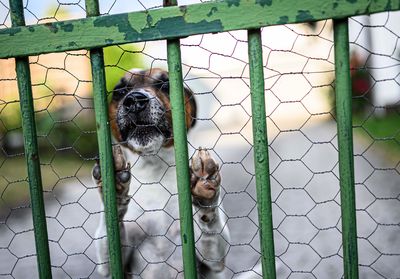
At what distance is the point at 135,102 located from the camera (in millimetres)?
2178

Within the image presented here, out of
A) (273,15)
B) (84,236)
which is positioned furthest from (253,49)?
(84,236)

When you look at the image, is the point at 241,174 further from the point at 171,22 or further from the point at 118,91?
the point at 171,22

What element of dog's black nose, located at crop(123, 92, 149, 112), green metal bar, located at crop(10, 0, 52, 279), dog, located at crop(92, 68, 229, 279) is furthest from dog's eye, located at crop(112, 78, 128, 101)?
green metal bar, located at crop(10, 0, 52, 279)

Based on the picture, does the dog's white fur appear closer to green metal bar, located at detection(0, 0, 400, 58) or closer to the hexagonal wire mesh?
the hexagonal wire mesh

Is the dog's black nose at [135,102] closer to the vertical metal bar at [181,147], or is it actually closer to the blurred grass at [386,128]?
the vertical metal bar at [181,147]

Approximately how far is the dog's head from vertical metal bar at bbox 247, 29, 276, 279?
0.90m

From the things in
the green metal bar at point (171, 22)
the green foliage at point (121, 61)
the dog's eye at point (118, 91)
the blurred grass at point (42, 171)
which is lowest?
the blurred grass at point (42, 171)

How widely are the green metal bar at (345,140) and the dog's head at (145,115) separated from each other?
976 millimetres

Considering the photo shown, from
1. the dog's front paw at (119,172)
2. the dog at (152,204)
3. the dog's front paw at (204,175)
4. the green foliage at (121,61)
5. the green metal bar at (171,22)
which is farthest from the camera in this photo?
the green foliage at (121,61)

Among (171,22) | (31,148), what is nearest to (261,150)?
(171,22)

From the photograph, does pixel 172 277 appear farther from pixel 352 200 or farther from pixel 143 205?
pixel 352 200

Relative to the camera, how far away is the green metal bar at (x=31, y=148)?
52.9 inches

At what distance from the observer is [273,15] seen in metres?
1.21

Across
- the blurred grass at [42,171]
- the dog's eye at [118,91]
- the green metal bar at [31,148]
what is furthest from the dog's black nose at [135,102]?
the blurred grass at [42,171]
